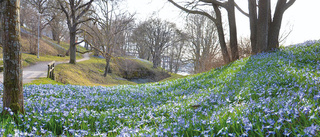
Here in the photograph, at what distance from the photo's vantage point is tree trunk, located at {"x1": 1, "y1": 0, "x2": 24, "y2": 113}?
3.97 metres

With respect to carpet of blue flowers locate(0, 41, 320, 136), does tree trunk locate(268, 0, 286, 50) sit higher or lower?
higher

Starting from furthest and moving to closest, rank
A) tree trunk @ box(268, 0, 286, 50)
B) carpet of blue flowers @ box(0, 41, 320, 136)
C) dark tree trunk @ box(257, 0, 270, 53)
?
tree trunk @ box(268, 0, 286, 50), dark tree trunk @ box(257, 0, 270, 53), carpet of blue flowers @ box(0, 41, 320, 136)

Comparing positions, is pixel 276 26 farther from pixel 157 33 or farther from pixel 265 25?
pixel 157 33

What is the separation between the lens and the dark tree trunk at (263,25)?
38.7 ft

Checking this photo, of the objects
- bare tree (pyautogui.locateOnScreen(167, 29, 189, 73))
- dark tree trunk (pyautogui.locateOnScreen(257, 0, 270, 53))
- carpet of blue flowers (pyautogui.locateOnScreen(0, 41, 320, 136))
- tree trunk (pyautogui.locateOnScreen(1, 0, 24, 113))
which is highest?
bare tree (pyautogui.locateOnScreen(167, 29, 189, 73))

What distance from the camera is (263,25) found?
11.9 meters

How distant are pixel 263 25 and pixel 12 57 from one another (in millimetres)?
12527

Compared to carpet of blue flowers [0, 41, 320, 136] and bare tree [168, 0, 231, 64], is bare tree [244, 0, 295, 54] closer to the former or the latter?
bare tree [168, 0, 231, 64]

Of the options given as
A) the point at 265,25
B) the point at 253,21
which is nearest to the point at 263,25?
the point at 265,25

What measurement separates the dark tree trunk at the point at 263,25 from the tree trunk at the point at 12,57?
1223cm

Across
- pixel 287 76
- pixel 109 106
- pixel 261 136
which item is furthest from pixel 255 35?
pixel 261 136

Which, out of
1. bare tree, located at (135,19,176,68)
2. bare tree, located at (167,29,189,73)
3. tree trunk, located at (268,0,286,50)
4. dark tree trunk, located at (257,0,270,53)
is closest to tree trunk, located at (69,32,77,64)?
dark tree trunk, located at (257,0,270,53)

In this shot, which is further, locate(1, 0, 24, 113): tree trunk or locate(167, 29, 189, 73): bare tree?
locate(167, 29, 189, 73): bare tree

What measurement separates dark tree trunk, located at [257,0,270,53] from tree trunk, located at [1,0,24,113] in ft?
40.1
